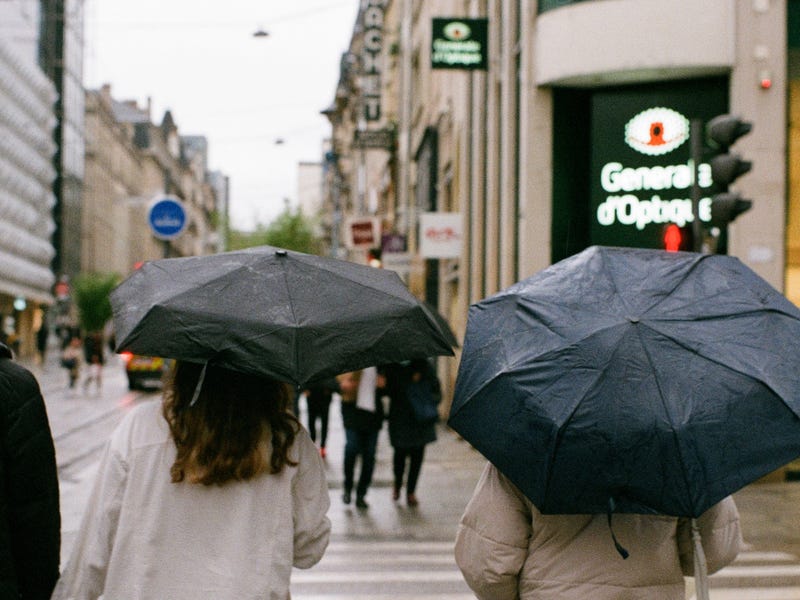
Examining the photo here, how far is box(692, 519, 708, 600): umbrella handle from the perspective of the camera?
11.6 feet

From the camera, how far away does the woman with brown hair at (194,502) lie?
3.55 meters

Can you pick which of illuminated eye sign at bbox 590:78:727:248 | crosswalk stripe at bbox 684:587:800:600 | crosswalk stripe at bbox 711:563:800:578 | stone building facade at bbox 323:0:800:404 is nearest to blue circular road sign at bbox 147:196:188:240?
stone building facade at bbox 323:0:800:404

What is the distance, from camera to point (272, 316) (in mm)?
3611

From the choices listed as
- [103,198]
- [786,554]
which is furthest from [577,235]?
[103,198]

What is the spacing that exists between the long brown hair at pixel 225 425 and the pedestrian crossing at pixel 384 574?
14.9ft

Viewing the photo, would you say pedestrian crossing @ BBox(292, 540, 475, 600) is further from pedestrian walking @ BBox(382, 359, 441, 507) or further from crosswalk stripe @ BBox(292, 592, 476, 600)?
pedestrian walking @ BBox(382, 359, 441, 507)

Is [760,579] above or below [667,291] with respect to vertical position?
below

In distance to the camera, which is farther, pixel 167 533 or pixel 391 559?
pixel 391 559

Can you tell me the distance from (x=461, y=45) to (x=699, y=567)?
653 inches

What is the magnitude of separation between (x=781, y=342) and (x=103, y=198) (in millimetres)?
92109

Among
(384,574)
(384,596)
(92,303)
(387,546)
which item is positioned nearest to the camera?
(384,596)

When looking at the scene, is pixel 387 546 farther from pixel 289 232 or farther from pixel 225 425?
pixel 289 232

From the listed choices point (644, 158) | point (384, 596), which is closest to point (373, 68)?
point (644, 158)

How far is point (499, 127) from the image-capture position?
63.7ft
